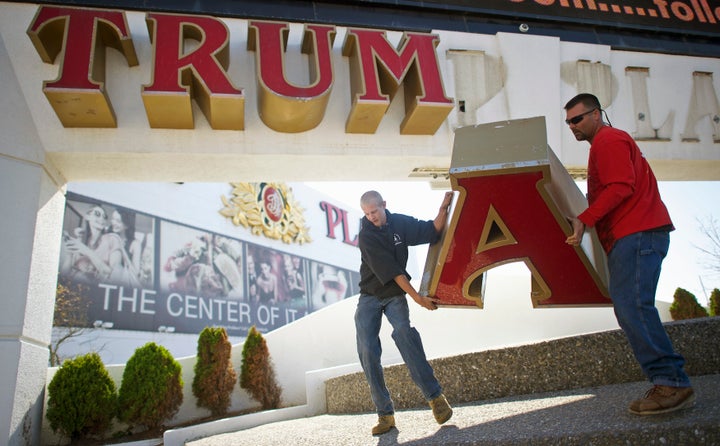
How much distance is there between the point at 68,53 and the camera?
5.30m

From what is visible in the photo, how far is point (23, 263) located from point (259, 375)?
12.5ft

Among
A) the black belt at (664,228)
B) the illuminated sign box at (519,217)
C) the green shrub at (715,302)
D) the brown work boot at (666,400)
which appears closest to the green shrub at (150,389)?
the illuminated sign box at (519,217)

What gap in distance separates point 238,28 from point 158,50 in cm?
107

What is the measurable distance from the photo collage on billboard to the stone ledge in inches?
529

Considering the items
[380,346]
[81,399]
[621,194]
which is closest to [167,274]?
[81,399]

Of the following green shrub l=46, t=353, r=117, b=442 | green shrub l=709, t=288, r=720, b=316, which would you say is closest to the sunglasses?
green shrub l=46, t=353, r=117, b=442

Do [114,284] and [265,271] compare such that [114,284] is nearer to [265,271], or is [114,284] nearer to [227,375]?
[265,271]

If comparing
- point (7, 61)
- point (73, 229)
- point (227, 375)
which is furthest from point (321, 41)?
point (73, 229)

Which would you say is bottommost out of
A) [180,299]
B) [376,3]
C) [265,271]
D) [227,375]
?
[227,375]

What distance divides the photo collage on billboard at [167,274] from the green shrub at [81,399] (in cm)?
957

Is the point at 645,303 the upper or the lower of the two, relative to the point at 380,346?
upper

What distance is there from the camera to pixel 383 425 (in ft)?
11.6

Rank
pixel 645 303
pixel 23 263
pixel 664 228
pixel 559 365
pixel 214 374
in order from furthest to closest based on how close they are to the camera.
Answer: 1. pixel 214 374
2. pixel 23 263
3. pixel 559 365
4. pixel 664 228
5. pixel 645 303

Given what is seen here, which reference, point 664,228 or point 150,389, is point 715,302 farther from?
point 150,389
